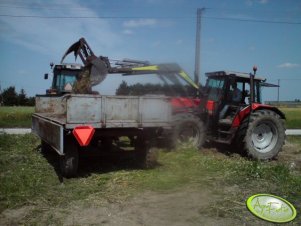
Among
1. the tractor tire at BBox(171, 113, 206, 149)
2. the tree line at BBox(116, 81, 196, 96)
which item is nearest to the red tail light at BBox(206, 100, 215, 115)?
the tractor tire at BBox(171, 113, 206, 149)

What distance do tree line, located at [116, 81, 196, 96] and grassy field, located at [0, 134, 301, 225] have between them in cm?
181

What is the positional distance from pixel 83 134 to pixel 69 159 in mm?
680

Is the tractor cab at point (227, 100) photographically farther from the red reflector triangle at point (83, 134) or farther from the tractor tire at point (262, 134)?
the red reflector triangle at point (83, 134)

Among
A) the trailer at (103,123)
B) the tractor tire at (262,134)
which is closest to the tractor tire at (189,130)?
the tractor tire at (262,134)

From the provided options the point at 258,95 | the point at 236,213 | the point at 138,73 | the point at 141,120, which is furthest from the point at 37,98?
the point at 236,213

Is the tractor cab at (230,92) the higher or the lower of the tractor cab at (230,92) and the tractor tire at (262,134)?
the higher

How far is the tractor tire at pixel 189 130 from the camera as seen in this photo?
10180 mm

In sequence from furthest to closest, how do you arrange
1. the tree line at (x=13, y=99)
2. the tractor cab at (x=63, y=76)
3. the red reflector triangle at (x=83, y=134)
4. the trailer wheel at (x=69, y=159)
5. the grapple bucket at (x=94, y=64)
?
the tree line at (x=13, y=99) → the tractor cab at (x=63, y=76) → the grapple bucket at (x=94, y=64) → the trailer wheel at (x=69, y=159) → the red reflector triangle at (x=83, y=134)

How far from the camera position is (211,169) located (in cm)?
835

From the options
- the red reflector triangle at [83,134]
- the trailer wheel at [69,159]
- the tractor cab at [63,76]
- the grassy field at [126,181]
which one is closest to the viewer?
the grassy field at [126,181]

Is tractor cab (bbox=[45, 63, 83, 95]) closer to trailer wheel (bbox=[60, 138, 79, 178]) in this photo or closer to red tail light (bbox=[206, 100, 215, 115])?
red tail light (bbox=[206, 100, 215, 115])

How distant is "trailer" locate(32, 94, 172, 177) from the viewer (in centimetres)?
707

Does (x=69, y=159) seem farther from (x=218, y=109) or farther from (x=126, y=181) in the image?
(x=218, y=109)

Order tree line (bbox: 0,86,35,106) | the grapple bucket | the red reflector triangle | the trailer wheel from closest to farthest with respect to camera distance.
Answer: the red reflector triangle < the trailer wheel < the grapple bucket < tree line (bbox: 0,86,35,106)
